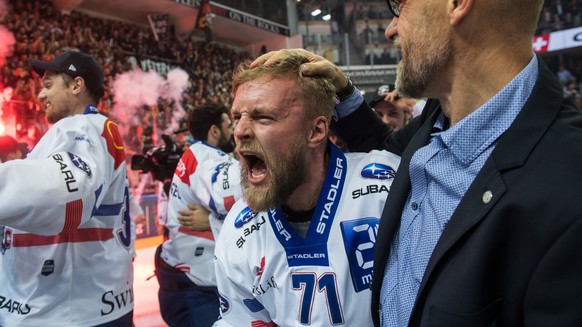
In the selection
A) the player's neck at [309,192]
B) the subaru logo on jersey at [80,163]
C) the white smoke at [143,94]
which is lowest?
the player's neck at [309,192]

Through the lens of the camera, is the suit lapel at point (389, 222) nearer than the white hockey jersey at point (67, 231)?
Yes

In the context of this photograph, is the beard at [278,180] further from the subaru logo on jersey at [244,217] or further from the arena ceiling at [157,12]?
the arena ceiling at [157,12]

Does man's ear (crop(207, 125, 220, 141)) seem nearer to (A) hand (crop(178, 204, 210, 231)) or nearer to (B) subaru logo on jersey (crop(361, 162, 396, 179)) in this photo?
(A) hand (crop(178, 204, 210, 231))

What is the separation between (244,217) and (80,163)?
2.56ft

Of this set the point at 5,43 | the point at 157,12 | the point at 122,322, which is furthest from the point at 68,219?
the point at 157,12

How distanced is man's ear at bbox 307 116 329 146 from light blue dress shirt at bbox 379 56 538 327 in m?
0.49

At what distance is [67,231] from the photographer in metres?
1.80

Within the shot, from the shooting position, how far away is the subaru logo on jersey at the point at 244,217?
1.64m

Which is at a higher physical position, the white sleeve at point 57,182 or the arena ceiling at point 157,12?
the arena ceiling at point 157,12

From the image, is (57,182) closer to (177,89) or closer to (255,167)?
(255,167)

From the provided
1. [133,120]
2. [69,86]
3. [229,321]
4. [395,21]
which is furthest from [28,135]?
[395,21]

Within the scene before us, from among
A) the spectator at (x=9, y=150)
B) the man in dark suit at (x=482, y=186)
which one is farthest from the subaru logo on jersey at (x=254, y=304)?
the spectator at (x=9, y=150)

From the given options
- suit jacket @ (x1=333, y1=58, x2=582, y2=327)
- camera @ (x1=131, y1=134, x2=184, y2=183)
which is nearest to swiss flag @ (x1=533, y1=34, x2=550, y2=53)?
camera @ (x1=131, y1=134, x2=184, y2=183)

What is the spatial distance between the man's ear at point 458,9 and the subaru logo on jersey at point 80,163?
155 centimetres
